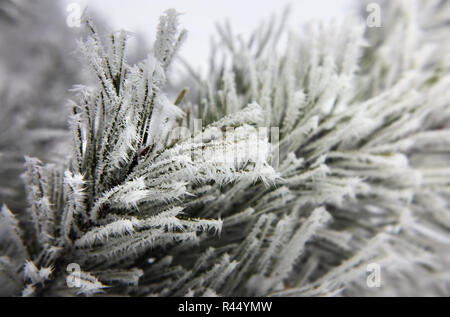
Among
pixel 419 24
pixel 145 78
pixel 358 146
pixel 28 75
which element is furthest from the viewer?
pixel 28 75

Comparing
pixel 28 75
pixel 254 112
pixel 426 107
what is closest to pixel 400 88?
pixel 426 107

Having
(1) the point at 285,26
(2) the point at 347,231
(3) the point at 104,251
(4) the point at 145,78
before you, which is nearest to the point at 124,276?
(3) the point at 104,251

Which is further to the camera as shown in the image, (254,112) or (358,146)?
(358,146)

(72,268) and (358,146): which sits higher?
(358,146)

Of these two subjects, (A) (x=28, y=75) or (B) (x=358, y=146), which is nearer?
(B) (x=358, y=146)

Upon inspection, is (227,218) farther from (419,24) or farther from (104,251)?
(419,24)

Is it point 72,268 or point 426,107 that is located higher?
point 426,107

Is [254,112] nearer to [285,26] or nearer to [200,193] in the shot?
[200,193]

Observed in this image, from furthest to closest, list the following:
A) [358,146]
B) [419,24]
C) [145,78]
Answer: [419,24], [358,146], [145,78]
